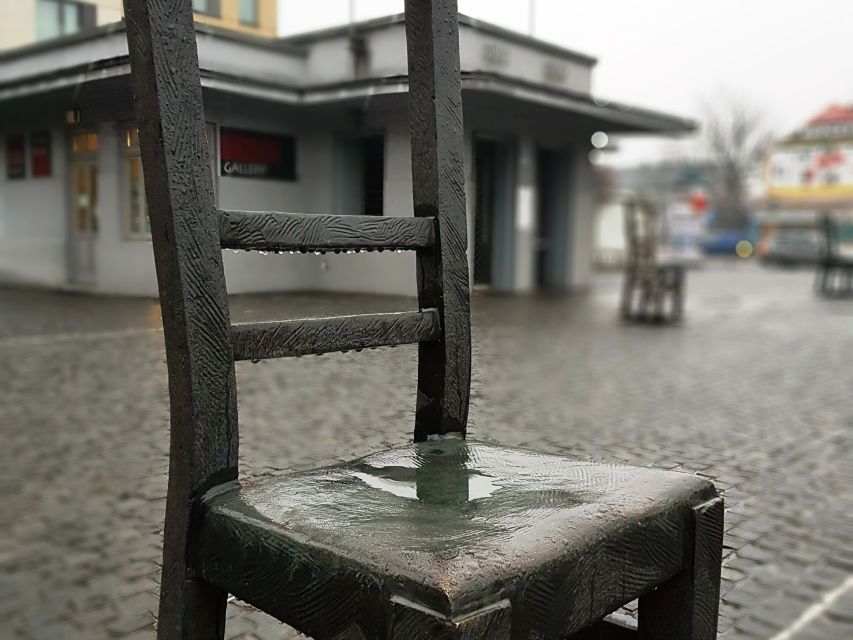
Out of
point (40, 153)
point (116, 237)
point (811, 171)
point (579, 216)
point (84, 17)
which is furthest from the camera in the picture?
point (811, 171)

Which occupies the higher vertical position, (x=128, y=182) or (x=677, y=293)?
(x=128, y=182)

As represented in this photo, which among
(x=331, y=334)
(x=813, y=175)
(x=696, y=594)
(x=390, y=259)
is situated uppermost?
(x=813, y=175)

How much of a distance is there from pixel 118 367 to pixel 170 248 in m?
5.14

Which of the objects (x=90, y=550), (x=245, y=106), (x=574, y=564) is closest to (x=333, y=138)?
(x=245, y=106)

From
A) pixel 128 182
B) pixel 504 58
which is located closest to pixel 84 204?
pixel 128 182

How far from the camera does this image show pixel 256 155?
4.66 ft

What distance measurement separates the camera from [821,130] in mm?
43469

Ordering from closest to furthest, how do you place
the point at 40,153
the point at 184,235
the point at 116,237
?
the point at 184,235 < the point at 116,237 < the point at 40,153

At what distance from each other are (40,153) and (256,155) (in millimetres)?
713

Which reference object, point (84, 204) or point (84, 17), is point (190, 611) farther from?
point (84, 17)

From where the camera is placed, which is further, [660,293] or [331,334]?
[660,293]

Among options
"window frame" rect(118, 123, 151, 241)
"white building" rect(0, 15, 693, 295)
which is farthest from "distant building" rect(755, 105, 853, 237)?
"window frame" rect(118, 123, 151, 241)

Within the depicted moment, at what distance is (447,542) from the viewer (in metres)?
0.92

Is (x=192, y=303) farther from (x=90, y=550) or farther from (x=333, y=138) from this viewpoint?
(x=90, y=550)
